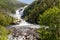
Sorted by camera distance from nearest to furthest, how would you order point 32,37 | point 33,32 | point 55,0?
1. point 32,37
2. point 33,32
3. point 55,0

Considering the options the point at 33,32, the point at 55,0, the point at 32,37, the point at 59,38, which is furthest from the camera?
the point at 55,0

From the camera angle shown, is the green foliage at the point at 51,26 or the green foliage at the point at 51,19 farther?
the green foliage at the point at 51,19

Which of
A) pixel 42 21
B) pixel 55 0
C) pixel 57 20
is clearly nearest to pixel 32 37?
pixel 42 21

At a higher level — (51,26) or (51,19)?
(51,19)

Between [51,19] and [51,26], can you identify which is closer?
[51,26]

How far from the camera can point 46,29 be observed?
2435 inches

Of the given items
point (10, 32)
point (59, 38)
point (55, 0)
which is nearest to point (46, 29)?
point (59, 38)

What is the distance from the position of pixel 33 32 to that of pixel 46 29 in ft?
84.0

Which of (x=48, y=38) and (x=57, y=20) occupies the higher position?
(x=57, y=20)

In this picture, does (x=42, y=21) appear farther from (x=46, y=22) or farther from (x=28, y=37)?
(x=28, y=37)

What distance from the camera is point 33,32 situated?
87188 millimetres

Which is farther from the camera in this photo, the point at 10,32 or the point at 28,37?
the point at 10,32

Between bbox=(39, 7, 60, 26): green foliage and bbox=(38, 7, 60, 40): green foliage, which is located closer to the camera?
bbox=(38, 7, 60, 40): green foliage

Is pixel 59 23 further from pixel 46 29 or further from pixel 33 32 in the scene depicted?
pixel 33 32
